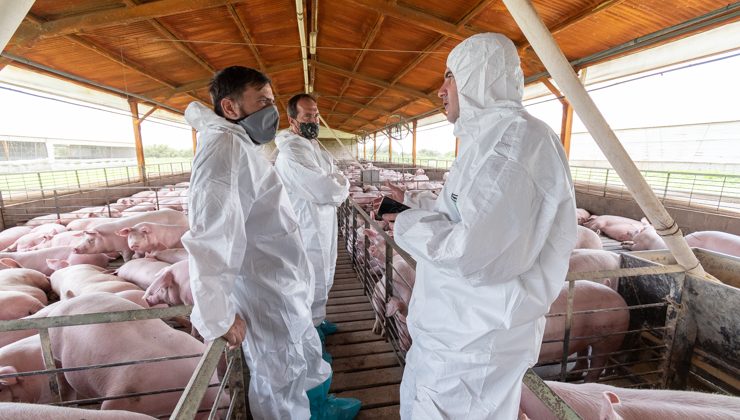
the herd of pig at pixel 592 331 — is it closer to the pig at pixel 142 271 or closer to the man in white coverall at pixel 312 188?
the man in white coverall at pixel 312 188

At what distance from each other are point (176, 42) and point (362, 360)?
313 inches

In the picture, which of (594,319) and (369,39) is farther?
(369,39)

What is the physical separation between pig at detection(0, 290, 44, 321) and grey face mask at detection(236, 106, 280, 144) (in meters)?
3.01

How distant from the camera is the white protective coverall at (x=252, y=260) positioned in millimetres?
1431

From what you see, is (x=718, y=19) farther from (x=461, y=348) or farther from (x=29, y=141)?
(x=29, y=141)

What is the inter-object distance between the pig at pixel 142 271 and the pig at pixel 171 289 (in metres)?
0.67

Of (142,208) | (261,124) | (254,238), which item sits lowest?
(142,208)

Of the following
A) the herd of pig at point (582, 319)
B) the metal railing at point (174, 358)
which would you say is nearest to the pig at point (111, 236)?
the metal railing at point (174, 358)

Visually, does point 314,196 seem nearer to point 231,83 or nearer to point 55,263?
point 231,83

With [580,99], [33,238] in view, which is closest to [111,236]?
[33,238]

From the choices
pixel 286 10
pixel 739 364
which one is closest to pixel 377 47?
pixel 286 10

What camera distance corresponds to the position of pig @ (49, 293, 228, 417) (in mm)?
1950

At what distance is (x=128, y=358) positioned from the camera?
2.04m

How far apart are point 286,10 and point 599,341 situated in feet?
26.3
